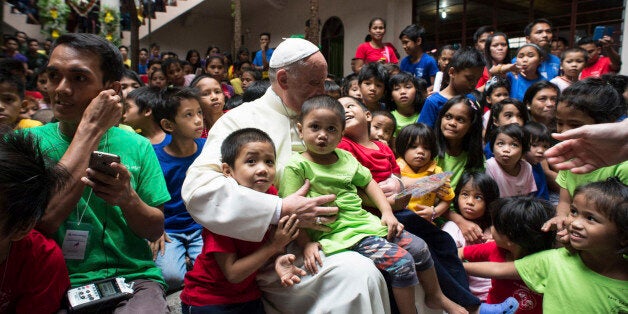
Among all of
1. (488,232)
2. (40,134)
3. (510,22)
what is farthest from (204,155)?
(510,22)

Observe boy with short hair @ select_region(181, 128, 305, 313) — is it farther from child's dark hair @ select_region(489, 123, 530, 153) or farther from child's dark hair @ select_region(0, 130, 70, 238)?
child's dark hair @ select_region(489, 123, 530, 153)

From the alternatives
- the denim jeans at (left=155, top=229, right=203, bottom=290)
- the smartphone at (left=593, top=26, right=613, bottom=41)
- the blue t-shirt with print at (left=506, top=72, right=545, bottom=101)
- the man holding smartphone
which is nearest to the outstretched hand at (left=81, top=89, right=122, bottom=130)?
the man holding smartphone

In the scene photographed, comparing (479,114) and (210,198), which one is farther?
(479,114)

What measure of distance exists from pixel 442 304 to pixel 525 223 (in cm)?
79

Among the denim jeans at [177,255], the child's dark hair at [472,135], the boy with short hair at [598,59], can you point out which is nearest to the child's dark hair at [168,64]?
the denim jeans at [177,255]

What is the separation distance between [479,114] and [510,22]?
762 cm

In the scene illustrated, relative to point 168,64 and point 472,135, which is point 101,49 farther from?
point 168,64

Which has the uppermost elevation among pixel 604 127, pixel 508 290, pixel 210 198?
pixel 604 127

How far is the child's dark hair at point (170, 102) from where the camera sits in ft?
11.5

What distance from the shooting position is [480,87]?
6000mm

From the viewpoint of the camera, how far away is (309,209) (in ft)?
6.76

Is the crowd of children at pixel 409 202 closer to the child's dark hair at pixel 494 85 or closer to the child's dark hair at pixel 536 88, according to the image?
the child's dark hair at pixel 536 88

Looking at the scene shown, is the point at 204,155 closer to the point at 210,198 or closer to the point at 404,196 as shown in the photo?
the point at 210,198

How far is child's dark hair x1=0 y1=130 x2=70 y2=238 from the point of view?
55.6 inches
